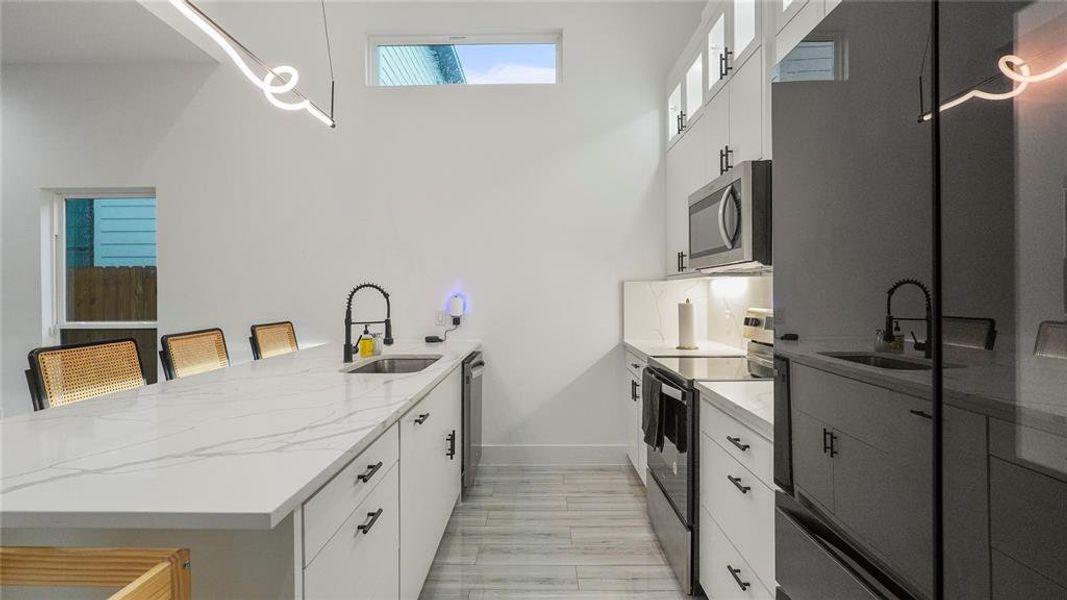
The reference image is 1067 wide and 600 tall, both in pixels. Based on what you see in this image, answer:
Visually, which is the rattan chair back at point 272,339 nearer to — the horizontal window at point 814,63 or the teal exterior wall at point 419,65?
the teal exterior wall at point 419,65

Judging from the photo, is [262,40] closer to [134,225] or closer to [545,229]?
[134,225]

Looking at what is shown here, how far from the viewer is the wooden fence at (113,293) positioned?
393cm

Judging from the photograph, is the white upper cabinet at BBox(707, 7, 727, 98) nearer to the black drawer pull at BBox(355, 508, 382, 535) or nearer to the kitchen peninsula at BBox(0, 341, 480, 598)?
the kitchen peninsula at BBox(0, 341, 480, 598)

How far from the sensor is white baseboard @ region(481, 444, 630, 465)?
12.1ft

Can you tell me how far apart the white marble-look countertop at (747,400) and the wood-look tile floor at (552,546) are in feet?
3.05

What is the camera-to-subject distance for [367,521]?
1.26 metres

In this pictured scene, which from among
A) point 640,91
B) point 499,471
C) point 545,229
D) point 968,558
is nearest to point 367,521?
point 968,558

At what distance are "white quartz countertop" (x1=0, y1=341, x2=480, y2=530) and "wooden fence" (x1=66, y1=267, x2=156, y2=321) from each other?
2.82 metres

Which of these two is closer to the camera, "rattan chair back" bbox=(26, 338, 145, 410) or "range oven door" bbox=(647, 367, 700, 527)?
"rattan chair back" bbox=(26, 338, 145, 410)

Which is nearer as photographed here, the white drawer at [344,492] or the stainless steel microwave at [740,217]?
the white drawer at [344,492]

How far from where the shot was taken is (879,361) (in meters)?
0.81

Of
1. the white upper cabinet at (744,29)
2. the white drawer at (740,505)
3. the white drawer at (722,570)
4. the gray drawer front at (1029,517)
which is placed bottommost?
the white drawer at (722,570)

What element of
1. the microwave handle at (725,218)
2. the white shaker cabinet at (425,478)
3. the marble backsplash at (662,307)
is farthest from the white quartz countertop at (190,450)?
the marble backsplash at (662,307)

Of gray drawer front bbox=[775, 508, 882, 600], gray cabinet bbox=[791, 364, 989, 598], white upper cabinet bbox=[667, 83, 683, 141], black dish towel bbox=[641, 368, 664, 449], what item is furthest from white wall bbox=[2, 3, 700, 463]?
gray cabinet bbox=[791, 364, 989, 598]
